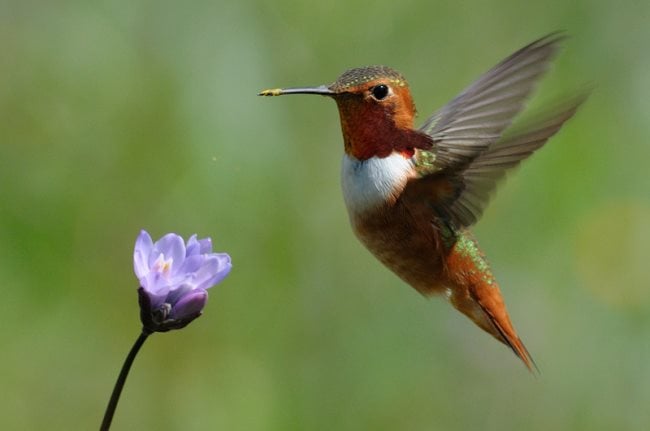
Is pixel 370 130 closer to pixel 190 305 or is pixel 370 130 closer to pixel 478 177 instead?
pixel 478 177

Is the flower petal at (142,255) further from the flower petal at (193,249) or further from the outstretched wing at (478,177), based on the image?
the outstretched wing at (478,177)

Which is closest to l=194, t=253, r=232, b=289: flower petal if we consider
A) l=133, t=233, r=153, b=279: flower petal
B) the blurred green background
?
l=133, t=233, r=153, b=279: flower petal

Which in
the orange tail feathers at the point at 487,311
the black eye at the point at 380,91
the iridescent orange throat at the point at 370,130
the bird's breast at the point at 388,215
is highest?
the black eye at the point at 380,91

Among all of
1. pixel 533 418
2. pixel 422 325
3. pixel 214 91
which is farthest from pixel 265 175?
pixel 533 418

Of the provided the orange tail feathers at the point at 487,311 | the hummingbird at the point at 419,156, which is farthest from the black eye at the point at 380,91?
the orange tail feathers at the point at 487,311

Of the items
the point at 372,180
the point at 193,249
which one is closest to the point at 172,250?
the point at 193,249

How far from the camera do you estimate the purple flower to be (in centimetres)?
243

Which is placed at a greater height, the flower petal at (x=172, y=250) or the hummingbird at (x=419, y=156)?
the hummingbird at (x=419, y=156)

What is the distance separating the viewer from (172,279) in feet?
8.12

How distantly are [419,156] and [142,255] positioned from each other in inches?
36.7

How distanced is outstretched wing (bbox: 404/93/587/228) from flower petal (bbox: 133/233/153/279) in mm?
859

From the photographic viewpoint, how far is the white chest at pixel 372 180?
9.85 ft

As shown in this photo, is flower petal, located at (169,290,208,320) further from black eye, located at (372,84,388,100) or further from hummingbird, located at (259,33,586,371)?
black eye, located at (372,84,388,100)

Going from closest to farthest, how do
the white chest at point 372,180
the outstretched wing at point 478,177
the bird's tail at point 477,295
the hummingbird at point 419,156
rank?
the outstretched wing at point 478,177 < the hummingbird at point 419,156 < the white chest at point 372,180 < the bird's tail at point 477,295
